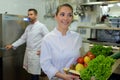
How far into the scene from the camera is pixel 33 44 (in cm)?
319

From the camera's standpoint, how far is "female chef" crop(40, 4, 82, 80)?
4.86ft

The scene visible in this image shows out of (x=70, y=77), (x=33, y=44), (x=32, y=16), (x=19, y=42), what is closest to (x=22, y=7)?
(x=32, y=16)

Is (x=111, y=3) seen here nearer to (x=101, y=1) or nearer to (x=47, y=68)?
(x=101, y=1)

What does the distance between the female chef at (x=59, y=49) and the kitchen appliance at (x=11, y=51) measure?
172 centimetres

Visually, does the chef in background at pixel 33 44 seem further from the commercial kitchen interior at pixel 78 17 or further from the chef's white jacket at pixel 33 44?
the commercial kitchen interior at pixel 78 17

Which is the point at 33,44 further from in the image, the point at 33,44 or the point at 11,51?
the point at 11,51

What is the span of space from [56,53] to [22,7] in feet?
8.66

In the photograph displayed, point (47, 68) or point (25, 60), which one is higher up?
point (47, 68)

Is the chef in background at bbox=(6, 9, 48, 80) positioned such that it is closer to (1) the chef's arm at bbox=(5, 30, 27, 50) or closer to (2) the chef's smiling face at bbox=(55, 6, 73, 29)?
(1) the chef's arm at bbox=(5, 30, 27, 50)

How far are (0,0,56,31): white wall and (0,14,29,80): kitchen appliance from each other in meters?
0.40

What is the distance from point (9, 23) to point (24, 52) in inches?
24.9

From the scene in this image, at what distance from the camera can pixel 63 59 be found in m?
1.52

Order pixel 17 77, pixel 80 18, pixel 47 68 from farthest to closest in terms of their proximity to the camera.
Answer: pixel 80 18 → pixel 17 77 → pixel 47 68

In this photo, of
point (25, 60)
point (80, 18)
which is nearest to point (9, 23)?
point (25, 60)
